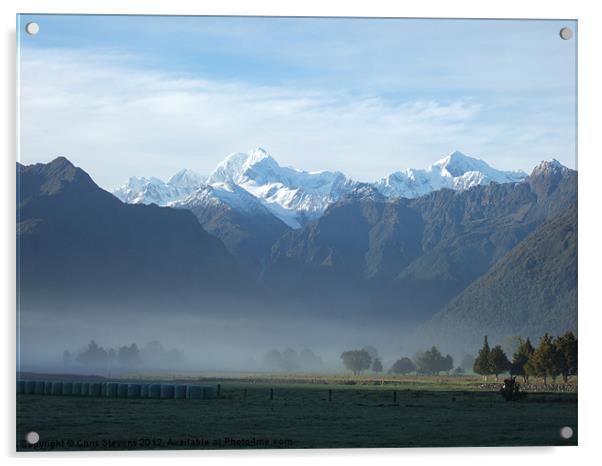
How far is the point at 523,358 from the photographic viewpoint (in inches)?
529

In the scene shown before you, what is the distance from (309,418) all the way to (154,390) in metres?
1.83

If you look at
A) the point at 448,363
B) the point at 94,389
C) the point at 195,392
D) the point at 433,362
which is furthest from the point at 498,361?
the point at 94,389

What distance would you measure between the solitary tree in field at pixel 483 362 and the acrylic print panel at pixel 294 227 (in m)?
0.02

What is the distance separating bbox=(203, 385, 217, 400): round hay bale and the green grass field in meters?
0.11

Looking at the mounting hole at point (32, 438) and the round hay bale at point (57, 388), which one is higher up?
the round hay bale at point (57, 388)

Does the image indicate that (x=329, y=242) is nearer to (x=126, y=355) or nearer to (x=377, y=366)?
(x=377, y=366)

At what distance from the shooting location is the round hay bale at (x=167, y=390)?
13094mm

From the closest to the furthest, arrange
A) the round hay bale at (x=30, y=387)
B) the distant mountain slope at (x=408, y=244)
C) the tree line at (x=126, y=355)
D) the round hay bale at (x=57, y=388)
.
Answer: the round hay bale at (x=30, y=387)
the round hay bale at (x=57, y=388)
the tree line at (x=126, y=355)
the distant mountain slope at (x=408, y=244)

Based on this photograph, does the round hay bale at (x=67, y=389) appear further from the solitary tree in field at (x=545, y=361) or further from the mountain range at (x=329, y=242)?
the solitary tree in field at (x=545, y=361)
